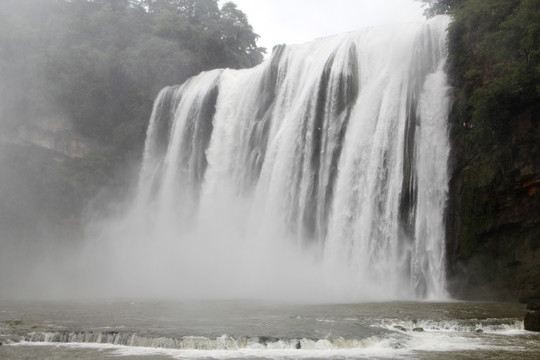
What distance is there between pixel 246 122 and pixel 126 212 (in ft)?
35.2

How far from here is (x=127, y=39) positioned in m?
43.5

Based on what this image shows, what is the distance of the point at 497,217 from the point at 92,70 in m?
29.5

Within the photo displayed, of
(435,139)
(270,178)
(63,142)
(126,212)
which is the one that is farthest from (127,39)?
(435,139)

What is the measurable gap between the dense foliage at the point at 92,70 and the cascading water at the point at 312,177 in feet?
13.0

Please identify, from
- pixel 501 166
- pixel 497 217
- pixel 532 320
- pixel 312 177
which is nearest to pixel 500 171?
pixel 501 166

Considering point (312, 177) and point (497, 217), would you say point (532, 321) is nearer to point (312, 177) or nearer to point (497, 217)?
point (497, 217)

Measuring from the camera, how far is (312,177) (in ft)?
86.0

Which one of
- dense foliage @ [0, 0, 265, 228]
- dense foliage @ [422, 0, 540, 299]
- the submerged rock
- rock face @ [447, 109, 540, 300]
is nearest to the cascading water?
rock face @ [447, 109, 540, 300]

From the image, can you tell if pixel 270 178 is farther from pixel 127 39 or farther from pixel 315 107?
pixel 127 39

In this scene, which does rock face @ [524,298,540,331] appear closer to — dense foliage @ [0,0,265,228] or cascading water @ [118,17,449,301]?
cascading water @ [118,17,449,301]

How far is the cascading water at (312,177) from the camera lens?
71.5 ft

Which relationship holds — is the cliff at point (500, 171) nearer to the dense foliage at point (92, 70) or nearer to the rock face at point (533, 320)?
the rock face at point (533, 320)

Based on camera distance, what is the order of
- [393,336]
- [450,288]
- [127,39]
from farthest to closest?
[127,39], [450,288], [393,336]

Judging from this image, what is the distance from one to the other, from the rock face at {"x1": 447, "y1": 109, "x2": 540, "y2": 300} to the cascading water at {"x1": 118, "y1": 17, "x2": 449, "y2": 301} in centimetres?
73
